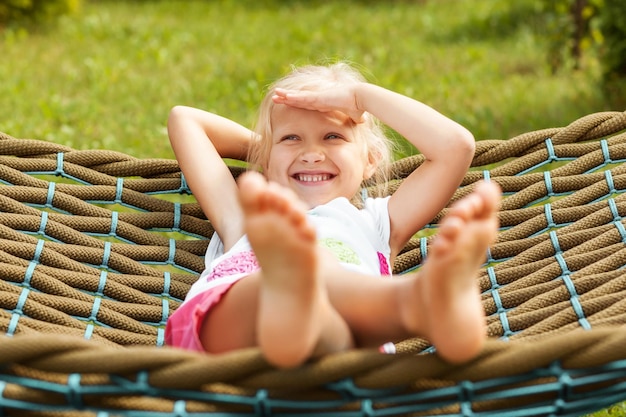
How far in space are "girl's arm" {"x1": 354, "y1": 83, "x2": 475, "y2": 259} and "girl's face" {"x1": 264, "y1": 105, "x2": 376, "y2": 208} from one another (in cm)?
10

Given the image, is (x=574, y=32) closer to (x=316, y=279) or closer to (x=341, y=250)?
(x=341, y=250)

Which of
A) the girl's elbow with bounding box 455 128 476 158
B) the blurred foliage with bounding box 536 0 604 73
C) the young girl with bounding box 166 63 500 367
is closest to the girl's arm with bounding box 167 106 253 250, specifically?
the young girl with bounding box 166 63 500 367

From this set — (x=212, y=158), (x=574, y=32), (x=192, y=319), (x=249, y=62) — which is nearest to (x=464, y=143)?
(x=212, y=158)

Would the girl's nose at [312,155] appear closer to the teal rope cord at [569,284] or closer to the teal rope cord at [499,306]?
the teal rope cord at [499,306]

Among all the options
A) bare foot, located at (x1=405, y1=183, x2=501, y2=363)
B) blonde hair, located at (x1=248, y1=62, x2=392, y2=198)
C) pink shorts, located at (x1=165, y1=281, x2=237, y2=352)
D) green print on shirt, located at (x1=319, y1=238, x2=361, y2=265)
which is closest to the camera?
bare foot, located at (x1=405, y1=183, x2=501, y2=363)

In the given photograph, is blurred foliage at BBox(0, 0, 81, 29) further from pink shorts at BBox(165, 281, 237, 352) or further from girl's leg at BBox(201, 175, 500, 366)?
girl's leg at BBox(201, 175, 500, 366)

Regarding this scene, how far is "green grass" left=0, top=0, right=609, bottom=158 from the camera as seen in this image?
496 cm

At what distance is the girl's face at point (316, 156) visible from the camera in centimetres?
235

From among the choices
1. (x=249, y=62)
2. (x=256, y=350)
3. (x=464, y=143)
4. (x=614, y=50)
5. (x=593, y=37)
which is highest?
(x=249, y=62)

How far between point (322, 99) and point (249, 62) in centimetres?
413

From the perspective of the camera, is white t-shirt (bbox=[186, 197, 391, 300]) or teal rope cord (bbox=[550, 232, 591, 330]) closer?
teal rope cord (bbox=[550, 232, 591, 330])

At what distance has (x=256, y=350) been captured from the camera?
150 centimetres

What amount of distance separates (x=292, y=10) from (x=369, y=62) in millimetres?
2161

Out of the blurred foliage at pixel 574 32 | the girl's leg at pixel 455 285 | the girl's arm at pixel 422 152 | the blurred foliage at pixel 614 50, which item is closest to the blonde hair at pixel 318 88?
the girl's arm at pixel 422 152
